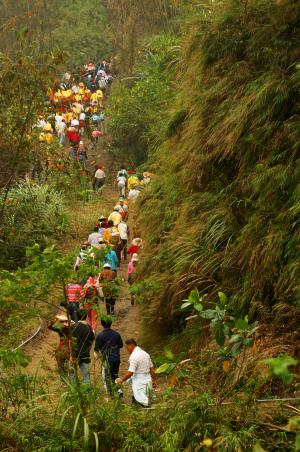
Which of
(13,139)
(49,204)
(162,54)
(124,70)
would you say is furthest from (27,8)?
(13,139)

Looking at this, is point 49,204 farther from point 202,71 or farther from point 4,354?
point 4,354

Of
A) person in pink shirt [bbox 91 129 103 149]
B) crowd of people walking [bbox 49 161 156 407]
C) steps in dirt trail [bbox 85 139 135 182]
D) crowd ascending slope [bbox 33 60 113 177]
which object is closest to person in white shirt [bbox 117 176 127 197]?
crowd ascending slope [bbox 33 60 113 177]

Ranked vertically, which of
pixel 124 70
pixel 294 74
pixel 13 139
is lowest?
pixel 124 70

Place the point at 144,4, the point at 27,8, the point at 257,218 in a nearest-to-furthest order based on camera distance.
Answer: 1. the point at 257,218
2. the point at 144,4
3. the point at 27,8

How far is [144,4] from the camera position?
3547 cm

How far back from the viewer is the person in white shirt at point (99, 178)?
29656 mm

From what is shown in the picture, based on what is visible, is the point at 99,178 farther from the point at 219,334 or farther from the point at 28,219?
the point at 219,334

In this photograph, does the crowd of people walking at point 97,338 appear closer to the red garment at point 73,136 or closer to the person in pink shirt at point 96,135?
the red garment at point 73,136

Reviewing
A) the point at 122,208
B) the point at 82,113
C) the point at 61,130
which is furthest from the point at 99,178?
the point at 82,113

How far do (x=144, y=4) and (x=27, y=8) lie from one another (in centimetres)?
951

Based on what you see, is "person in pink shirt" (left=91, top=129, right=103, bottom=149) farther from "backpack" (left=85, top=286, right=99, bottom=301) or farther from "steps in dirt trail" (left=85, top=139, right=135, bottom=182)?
"backpack" (left=85, top=286, right=99, bottom=301)

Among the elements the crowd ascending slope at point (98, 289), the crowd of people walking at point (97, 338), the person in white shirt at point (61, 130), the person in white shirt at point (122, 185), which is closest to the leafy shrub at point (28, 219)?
the crowd ascending slope at point (98, 289)

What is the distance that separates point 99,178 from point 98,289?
791 inches

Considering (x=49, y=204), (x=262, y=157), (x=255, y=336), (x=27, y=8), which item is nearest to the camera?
(x=255, y=336)
